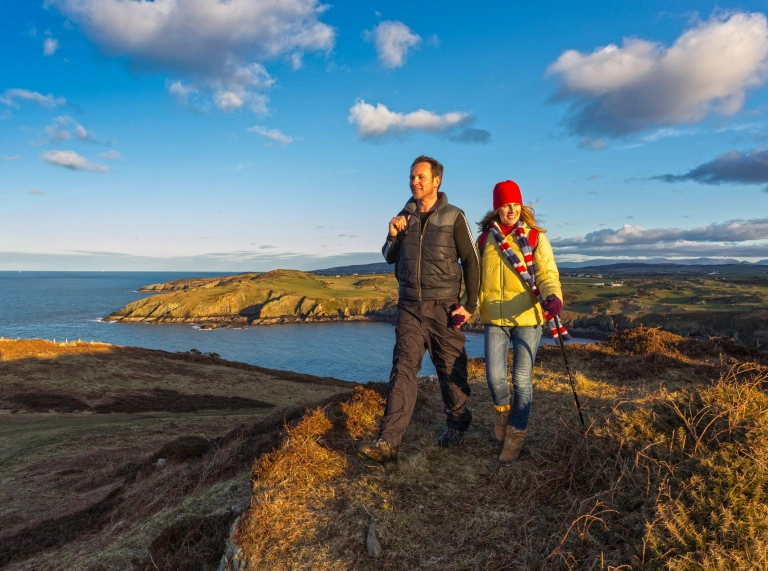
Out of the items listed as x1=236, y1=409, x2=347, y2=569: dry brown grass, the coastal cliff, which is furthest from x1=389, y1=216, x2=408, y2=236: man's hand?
the coastal cliff

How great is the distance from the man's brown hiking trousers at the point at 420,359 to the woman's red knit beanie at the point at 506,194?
1418 millimetres

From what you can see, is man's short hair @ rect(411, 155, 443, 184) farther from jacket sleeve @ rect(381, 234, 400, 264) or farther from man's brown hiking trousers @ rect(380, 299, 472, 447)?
man's brown hiking trousers @ rect(380, 299, 472, 447)

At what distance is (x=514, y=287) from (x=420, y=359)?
153 cm

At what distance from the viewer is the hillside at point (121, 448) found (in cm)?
611

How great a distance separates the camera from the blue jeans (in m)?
5.16

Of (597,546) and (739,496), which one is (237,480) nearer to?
(597,546)

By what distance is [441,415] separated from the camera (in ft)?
24.1

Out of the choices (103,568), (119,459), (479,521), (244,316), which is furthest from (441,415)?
(244,316)

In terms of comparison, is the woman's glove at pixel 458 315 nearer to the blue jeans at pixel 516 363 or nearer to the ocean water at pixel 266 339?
the blue jeans at pixel 516 363

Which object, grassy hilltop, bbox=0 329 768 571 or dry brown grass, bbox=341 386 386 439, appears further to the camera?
dry brown grass, bbox=341 386 386 439

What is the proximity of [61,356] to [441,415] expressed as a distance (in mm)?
31052

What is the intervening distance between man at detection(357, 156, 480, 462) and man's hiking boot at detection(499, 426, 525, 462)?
3.46 ft

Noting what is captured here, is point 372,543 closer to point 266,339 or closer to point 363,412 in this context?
point 363,412

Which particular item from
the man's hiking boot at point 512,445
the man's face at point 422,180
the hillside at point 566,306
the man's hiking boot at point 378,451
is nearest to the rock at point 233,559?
the man's hiking boot at point 378,451
